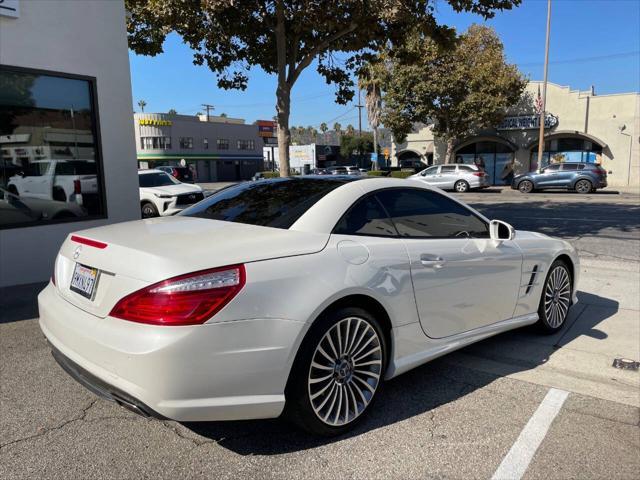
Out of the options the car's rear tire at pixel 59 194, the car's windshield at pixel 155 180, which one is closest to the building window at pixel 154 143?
the car's windshield at pixel 155 180

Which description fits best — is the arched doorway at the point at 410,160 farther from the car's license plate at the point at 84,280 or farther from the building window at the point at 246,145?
the car's license plate at the point at 84,280

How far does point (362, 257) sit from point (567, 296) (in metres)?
2.94

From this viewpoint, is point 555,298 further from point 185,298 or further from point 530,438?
point 185,298

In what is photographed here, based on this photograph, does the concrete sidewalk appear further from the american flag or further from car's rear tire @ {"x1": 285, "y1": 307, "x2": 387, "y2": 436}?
the american flag

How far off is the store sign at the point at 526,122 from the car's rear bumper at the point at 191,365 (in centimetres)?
3261

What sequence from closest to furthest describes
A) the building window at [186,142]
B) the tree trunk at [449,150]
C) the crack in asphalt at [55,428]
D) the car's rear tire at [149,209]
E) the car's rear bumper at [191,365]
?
the car's rear bumper at [191,365]
the crack in asphalt at [55,428]
the car's rear tire at [149,209]
the tree trunk at [449,150]
the building window at [186,142]

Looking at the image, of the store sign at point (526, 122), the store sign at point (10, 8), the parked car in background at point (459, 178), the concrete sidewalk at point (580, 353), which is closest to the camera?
the concrete sidewalk at point (580, 353)

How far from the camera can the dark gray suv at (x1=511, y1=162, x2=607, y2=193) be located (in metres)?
23.5

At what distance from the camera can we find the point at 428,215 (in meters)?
3.66

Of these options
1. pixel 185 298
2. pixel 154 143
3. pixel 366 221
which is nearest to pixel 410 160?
pixel 154 143

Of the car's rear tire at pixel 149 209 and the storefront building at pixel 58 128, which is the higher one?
the storefront building at pixel 58 128

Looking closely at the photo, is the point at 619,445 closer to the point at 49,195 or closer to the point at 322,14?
the point at 49,195

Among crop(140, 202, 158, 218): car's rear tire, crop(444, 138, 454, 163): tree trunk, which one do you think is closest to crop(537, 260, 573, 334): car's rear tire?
crop(140, 202, 158, 218): car's rear tire

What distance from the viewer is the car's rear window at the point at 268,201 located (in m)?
3.07
